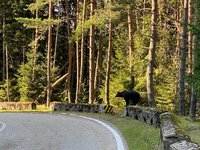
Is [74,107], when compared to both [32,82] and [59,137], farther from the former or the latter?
[32,82]

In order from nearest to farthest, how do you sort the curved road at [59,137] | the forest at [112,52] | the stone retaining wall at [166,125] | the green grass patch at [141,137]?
the stone retaining wall at [166,125]
the green grass patch at [141,137]
the curved road at [59,137]
the forest at [112,52]

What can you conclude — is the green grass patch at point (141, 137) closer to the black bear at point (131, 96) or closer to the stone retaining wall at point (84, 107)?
the black bear at point (131, 96)

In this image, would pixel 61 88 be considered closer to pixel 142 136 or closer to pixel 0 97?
pixel 0 97

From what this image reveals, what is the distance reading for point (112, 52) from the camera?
4600 cm

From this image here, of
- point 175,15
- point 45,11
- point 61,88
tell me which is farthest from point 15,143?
point 45,11

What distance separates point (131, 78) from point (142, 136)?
22.4 m

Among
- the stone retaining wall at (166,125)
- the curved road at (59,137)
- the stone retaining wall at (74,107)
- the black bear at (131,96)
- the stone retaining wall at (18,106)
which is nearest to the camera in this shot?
the stone retaining wall at (166,125)

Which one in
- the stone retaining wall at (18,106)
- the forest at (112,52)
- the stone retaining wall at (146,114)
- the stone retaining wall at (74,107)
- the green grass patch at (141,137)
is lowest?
the stone retaining wall at (18,106)

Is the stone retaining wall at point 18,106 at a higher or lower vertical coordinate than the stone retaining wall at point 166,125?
lower

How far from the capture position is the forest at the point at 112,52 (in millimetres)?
Result: 23250

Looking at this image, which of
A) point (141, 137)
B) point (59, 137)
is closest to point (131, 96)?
point (59, 137)

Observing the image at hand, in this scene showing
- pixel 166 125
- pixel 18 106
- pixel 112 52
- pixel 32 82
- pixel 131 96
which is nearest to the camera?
pixel 166 125

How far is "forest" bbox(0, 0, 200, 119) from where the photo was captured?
23250 mm

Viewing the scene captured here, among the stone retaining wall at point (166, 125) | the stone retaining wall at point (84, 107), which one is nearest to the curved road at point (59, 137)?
the stone retaining wall at point (166, 125)
